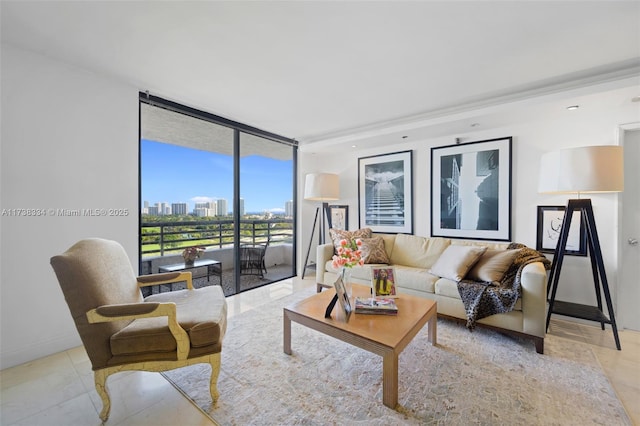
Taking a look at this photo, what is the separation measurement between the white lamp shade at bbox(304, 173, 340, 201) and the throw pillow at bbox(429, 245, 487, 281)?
1911 mm

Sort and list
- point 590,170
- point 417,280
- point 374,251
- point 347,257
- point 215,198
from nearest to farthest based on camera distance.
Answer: point 347,257
point 590,170
point 417,280
point 374,251
point 215,198

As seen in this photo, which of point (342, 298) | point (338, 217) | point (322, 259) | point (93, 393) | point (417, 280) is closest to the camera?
point (93, 393)

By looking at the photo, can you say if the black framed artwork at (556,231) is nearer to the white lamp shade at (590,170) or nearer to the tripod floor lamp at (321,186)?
the white lamp shade at (590,170)

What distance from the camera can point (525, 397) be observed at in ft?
5.25

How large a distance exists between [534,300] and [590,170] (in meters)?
1.21

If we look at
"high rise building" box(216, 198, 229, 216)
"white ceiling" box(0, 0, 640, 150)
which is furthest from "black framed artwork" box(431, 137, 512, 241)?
"high rise building" box(216, 198, 229, 216)

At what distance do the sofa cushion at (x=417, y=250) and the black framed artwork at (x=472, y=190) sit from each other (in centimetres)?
31

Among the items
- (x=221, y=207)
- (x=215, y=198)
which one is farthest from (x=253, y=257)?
(x=215, y=198)

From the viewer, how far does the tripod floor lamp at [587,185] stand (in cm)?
215

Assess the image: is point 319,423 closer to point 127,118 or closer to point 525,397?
point 525,397

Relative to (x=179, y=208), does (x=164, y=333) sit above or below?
below

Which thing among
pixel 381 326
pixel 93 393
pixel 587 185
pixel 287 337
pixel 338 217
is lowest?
pixel 93 393

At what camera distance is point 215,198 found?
441 cm

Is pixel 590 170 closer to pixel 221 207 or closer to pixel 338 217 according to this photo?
pixel 338 217
